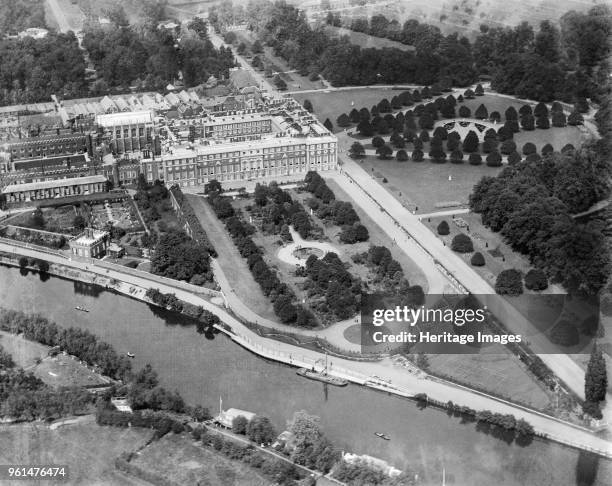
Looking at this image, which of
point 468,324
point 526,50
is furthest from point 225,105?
point 468,324

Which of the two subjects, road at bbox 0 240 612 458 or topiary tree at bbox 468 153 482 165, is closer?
road at bbox 0 240 612 458

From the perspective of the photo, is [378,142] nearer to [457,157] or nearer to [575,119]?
[457,157]

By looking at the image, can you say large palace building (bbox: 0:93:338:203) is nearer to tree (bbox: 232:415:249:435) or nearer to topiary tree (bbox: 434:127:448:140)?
topiary tree (bbox: 434:127:448:140)

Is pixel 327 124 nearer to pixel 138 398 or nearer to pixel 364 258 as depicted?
pixel 364 258

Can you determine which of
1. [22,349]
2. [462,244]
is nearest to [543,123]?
[462,244]

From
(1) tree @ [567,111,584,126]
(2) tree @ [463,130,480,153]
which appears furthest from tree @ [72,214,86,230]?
(1) tree @ [567,111,584,126]

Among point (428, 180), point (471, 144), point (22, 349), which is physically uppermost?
point (471, 144)

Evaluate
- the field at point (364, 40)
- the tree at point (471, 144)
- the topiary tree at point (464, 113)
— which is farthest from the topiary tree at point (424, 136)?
the field at point (364, 40)

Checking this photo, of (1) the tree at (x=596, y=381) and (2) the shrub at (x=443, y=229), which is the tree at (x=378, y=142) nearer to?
(2) the shrub at (x=443, y=229)
